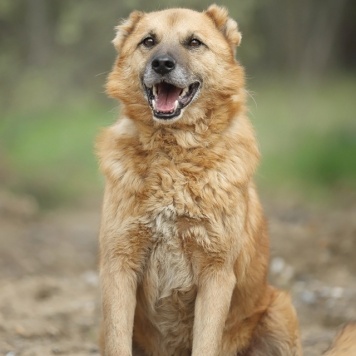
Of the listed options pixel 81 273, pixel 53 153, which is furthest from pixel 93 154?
pixel 53 153

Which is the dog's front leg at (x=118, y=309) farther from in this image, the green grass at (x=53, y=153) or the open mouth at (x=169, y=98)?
the green grass at (x=53, y=153)

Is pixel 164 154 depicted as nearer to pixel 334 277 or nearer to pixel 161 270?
pixel 161 270

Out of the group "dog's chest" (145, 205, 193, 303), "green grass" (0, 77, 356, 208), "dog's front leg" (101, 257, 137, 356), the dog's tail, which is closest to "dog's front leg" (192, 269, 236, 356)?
"dog's chest" (145, 205, 193, 303)

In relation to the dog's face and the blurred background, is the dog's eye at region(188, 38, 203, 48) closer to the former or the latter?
the dog's face

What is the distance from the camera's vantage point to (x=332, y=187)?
1318 centimetres

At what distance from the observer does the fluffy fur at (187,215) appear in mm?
5148

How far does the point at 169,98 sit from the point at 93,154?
11.1 ft

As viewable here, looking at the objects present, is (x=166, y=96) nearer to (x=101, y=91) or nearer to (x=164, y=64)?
(x=164, y=64)

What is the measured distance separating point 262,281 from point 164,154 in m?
1.05

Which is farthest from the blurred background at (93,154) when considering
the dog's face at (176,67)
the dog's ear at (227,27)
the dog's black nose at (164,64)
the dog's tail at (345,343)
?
the dog's tail at (345,343)

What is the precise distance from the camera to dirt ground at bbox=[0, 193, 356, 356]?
6914 mm

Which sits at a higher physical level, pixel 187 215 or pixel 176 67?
pixel 176 67

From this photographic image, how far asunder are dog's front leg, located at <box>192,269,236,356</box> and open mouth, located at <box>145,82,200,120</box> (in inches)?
38.9

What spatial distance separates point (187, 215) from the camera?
5.16 meters
